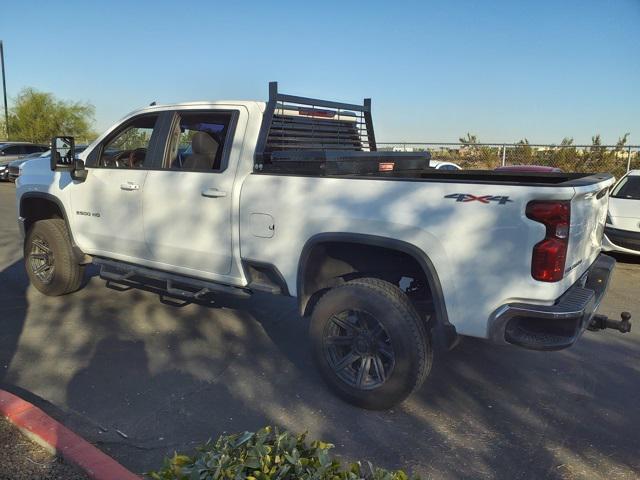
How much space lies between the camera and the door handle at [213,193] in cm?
407

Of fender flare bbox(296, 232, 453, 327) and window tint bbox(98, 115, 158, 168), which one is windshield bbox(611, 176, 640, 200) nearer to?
fender flare bbox(296, 232, 453, 327)

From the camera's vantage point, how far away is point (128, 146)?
16.9 ft

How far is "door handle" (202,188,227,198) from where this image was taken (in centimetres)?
407

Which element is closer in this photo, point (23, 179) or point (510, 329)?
point (510, 329)

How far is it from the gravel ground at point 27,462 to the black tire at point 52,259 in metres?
2.83

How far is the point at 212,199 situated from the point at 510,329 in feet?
7.67

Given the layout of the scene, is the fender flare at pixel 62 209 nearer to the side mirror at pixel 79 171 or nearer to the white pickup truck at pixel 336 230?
the white pickup truck at pixel 336 230

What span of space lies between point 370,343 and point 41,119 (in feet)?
136

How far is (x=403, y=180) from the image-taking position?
3266 millimetres

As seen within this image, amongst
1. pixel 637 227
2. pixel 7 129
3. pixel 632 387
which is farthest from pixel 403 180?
pixel 7 129

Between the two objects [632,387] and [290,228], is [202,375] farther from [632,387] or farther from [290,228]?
[632,387]

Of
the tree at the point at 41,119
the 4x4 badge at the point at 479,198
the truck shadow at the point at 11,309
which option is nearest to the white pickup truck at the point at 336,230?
the 4x4 badge at the point at 479,198

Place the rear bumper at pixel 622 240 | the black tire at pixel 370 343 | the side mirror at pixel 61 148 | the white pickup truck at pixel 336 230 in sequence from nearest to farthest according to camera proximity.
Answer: the white pickup truck at pixel 336 230
the black tire at pixel 370 343
the side mirror at pixel 61 148
the rear bumper at pixel 622 240

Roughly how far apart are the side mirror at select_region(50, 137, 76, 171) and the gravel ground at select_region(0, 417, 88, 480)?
2.82 metres
